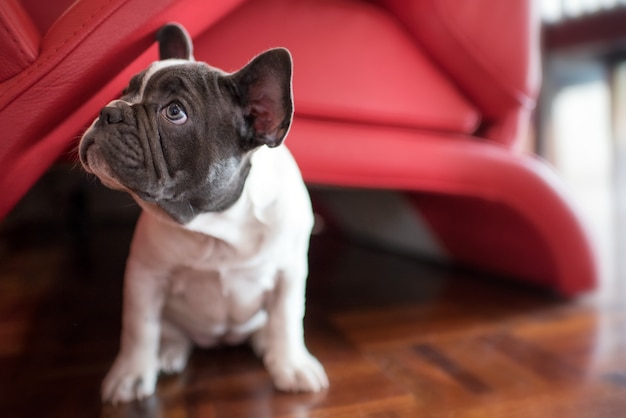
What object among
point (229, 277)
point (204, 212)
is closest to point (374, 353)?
point (229, 277)

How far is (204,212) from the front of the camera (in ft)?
2.81

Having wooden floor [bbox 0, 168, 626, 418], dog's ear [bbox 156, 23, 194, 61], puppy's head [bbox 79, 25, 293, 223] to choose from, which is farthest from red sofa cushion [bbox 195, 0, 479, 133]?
wooden floor [bbox 0, 168, 626, 418]

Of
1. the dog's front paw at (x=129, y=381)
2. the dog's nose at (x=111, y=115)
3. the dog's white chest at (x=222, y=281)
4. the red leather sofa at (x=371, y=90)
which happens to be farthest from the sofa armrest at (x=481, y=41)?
the dog's front paw at (x=129, y=381)

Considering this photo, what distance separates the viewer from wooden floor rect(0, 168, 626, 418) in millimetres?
Result: 920

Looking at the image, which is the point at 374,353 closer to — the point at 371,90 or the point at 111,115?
the point at 371,90

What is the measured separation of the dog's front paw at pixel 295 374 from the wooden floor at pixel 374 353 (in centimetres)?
2

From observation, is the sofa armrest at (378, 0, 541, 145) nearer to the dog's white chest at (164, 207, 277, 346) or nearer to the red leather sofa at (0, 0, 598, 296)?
the red leather sofa at (0, 0, 598, 296)

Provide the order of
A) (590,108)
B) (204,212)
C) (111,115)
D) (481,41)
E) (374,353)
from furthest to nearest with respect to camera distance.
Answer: (590,108) < (481,41) < (374,353) < (204,212) < (111,115)

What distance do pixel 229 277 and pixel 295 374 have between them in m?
0.19

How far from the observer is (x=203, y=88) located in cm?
79

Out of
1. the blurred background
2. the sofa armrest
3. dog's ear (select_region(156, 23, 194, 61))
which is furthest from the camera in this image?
the blurred background

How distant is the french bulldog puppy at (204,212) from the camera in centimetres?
76

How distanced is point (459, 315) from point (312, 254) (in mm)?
752

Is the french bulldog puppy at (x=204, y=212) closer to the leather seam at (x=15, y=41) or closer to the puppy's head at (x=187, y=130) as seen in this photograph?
the puppy's head at (x=187, y=130)
